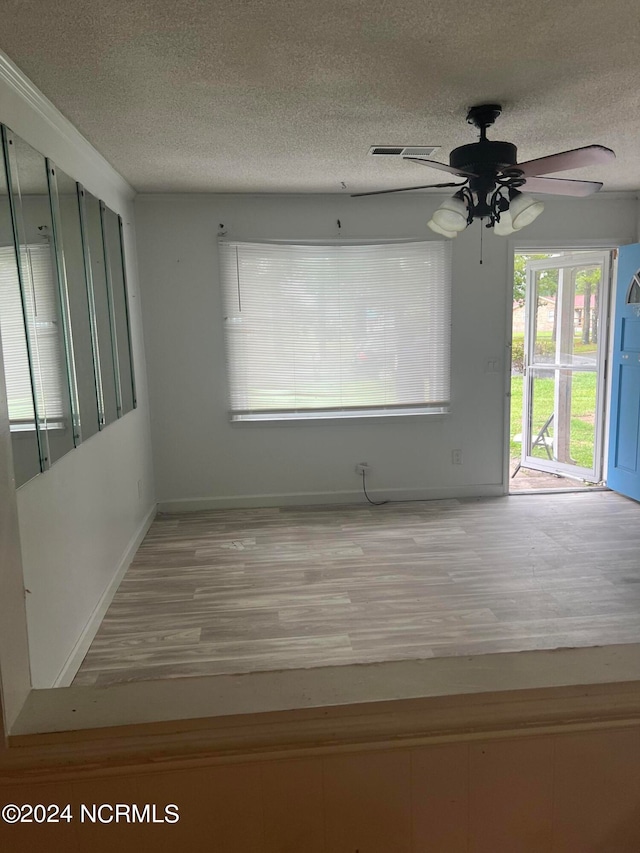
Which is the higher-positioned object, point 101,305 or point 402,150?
point 402,150

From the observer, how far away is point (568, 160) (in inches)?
94.7

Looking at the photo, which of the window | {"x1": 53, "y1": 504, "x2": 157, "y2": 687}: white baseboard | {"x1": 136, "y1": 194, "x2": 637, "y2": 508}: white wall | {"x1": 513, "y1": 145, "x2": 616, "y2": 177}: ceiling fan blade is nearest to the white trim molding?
{"x1": 136, "y1": 194, "x2": 637, "y2": 508}: white wall

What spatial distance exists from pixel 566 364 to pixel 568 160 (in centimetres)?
340

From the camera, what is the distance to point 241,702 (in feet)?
2.26

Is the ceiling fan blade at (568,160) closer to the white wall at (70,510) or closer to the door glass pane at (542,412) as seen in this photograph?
the white wall at (70,510)

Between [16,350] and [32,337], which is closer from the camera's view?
[16,350]

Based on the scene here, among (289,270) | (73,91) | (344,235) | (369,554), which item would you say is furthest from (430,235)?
(73,91)

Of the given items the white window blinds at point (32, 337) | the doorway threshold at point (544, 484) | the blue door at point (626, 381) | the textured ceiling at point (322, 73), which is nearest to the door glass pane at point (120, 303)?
the textured ceiling at point (322, 73)

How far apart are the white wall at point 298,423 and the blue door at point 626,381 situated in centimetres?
41

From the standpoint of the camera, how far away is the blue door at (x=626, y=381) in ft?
15.5

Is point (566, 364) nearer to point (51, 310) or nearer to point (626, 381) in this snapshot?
point (626, 381)

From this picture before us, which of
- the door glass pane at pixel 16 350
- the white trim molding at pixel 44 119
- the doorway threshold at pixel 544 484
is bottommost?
the doorway threshold at pixel 544 484

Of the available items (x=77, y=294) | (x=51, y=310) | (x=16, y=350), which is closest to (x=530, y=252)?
(x=77, y=294)

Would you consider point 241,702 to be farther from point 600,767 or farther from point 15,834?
point 600,767
